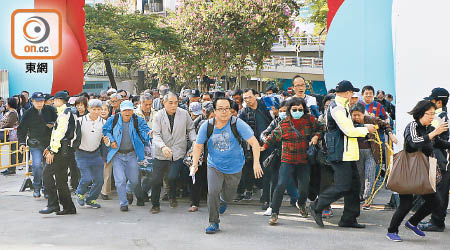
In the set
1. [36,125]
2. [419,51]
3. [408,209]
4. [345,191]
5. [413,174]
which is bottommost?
[408,209]

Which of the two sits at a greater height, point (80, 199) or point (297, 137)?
point (297, 137)

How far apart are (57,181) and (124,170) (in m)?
1.06

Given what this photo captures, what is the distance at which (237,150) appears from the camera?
717cm

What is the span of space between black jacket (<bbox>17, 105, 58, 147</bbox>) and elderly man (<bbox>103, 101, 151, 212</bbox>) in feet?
5.00

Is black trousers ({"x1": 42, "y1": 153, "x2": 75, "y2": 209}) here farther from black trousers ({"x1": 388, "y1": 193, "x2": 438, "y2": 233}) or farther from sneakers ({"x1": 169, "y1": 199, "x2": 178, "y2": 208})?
black trousers ({"x1": 388, "y1": 193, "x2": 438, "y2": 233})

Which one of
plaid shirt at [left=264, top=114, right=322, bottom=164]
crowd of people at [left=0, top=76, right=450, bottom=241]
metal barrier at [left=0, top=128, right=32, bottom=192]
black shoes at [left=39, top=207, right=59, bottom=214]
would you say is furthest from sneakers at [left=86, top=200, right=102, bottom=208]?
metal barrier at [left=0, top=128, right=32, bottom=192]

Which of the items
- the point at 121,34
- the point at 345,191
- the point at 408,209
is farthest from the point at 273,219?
the point at 121,34

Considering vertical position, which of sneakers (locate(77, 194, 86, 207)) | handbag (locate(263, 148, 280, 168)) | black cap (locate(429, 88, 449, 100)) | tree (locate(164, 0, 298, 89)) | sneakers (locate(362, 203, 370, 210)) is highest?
tree (locate(164, 0, 298, 89))

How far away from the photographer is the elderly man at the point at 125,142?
8.55m

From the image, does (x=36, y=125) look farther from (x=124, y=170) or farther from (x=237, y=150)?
(x=237, y=150)

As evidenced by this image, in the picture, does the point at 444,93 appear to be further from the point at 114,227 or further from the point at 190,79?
the point at 190,79

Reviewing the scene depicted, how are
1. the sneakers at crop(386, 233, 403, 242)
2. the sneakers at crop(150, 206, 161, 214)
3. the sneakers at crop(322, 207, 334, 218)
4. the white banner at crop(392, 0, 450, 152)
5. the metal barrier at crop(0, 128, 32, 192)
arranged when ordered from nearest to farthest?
the sneakers at crop(386, 233, 403, 242), the sneakers at crop(322, 207, 334, 218), the white banner at crop(392, 0, 450, 152), the sneakers at crop(150, 206, 161, 214), the metal barrier at crop(0, 128, 32, 192)

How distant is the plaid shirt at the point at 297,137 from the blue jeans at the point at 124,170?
245cm

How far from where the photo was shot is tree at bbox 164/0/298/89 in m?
23.1
